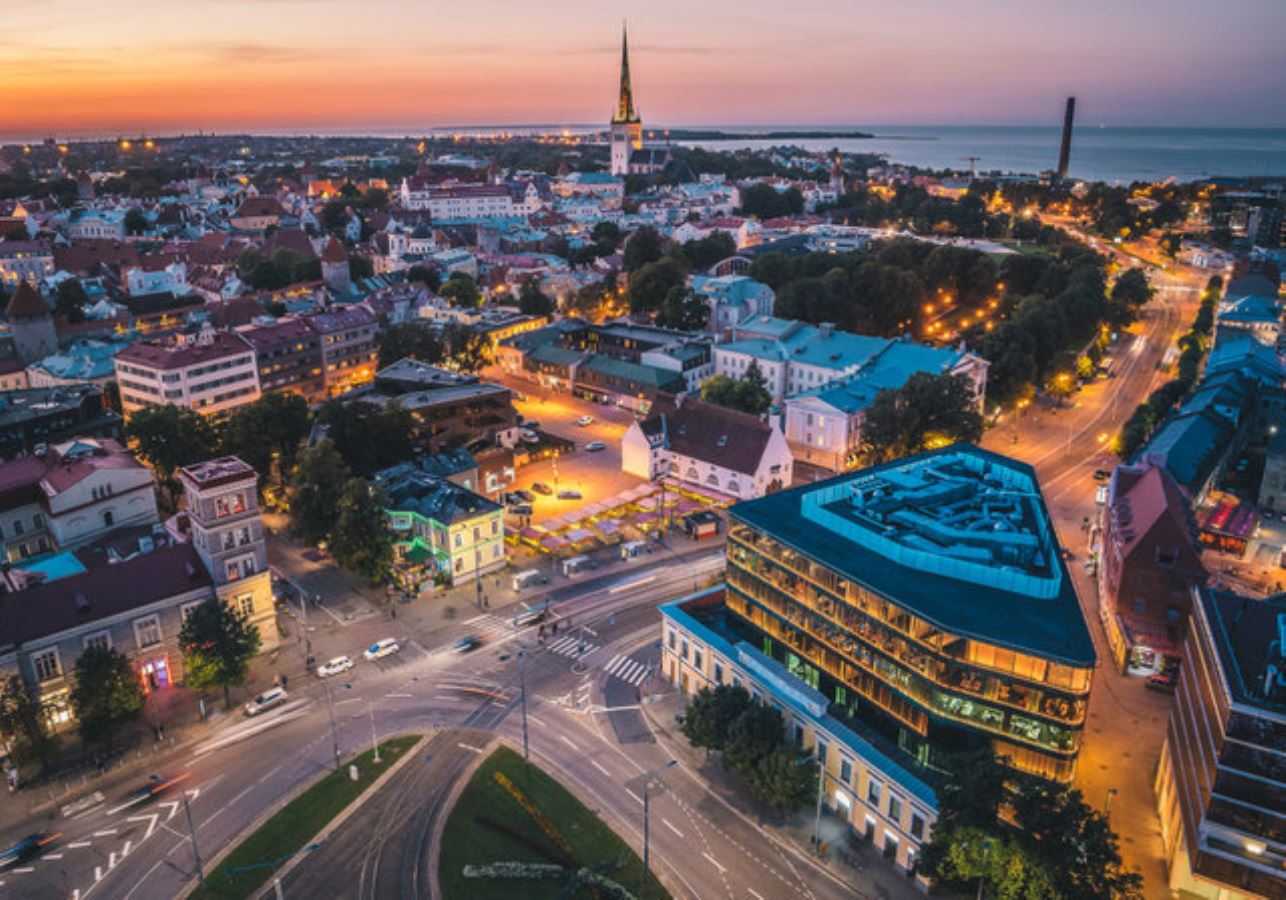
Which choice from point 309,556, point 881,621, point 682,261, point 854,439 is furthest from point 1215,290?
point 309,556

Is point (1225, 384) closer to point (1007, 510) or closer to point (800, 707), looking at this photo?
point (1007, 510)

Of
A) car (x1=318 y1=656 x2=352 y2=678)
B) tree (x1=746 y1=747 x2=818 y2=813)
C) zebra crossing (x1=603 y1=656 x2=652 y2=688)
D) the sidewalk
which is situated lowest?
the sidewalk

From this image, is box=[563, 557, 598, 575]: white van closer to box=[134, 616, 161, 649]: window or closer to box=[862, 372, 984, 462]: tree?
box=[134, 616, 161, 649]: window

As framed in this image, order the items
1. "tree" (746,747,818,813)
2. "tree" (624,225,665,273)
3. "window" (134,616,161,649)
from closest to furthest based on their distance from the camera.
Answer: "tree" (746,747,818,813) → "window" (134,616,161,649) → "tree" (624,225,665,273)

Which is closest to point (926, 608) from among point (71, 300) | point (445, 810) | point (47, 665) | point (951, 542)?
point (951, 542)

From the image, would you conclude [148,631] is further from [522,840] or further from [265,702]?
[522,840]

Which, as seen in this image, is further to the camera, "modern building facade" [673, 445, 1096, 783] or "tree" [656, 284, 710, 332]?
"tree" [656, 284, 710, 332]

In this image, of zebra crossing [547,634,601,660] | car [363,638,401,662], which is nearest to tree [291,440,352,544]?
car [363,638,401,662]
